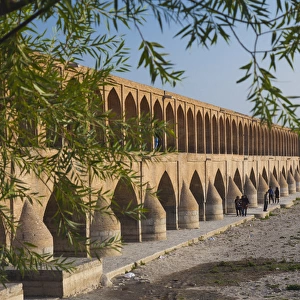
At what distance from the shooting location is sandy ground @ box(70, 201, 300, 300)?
10398mm

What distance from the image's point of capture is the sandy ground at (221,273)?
10398mm

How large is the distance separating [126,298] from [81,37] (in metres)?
6.60

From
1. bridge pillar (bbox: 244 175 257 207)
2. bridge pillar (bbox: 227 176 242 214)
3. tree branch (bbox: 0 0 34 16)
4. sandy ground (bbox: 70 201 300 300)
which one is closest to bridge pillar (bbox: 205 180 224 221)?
bridge pillar (bbox: 227 176 242 214)

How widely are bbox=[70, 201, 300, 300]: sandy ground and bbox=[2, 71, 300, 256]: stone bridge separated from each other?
1219mm

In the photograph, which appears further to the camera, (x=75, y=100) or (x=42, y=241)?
(x=42, y=241)

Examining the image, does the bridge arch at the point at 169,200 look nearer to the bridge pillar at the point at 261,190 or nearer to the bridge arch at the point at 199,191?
the bridge arch at the point at 199,191

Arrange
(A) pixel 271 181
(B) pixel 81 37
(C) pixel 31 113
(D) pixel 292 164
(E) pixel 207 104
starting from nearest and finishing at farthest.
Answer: (C) pixel 31 113, (B) pixel 81 37, (E) pixel 207 104, (A) pixel 271 181, (D) pixel 292 164

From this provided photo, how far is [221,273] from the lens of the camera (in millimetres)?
12445

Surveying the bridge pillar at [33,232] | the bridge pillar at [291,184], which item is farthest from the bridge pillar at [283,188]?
the bridge pillar at [33,232]

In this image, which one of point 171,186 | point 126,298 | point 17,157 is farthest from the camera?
point 171,186

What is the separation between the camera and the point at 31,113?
11.8 feet

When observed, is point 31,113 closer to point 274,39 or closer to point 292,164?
point 274,39

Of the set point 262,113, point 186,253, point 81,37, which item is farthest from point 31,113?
point 186,253

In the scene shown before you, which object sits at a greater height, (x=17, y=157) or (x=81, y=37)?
(x=81, y=37)
